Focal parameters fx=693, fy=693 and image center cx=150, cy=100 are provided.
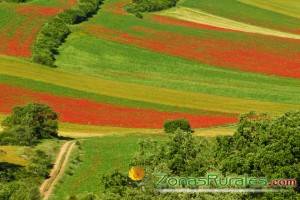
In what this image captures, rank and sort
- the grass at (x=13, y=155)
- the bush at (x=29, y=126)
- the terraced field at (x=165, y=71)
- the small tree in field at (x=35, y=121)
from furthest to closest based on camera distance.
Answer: the terraced field at (x=165, y=71)
the small tree in field at (x=35, y=121)
the bush at (x=29, y=126)
the grass at (x=13, y=155)

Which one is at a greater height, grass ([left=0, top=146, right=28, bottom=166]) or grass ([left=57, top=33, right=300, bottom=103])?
grass ([left=0, top=146, right=28, bottom=166])

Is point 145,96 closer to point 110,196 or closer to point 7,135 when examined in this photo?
point 7,135

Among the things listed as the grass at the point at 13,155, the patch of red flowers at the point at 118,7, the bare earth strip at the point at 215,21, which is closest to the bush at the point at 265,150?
the grass at the point at 13,155

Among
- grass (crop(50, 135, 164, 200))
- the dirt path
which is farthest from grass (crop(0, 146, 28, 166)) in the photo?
grass (crop(50, 135, 164, 200))

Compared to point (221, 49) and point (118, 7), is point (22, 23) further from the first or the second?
point (221, 49)

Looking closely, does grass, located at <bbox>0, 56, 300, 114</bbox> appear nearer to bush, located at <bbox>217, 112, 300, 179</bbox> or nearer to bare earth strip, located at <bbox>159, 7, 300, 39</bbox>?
bush, located at <bbox>217, 112, 300, 179</bbox>

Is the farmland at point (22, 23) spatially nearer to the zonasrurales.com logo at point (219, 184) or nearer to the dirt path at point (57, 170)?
the dirt path at point (57, 170)
